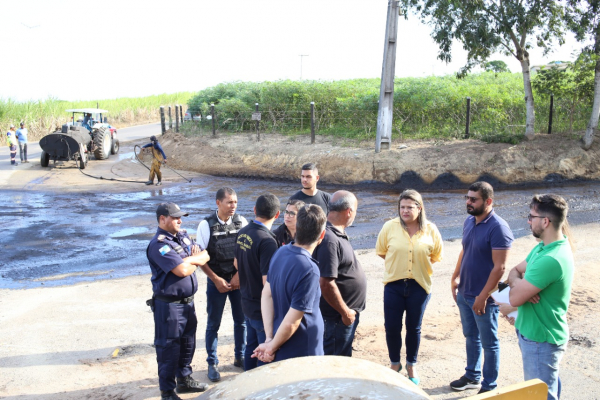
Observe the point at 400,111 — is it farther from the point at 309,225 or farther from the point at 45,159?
the point at 309,225

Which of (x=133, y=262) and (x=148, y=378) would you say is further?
(x=133, y=262)

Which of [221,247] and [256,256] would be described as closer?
[256,256]

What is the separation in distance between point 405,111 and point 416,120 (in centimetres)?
56

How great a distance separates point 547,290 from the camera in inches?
137

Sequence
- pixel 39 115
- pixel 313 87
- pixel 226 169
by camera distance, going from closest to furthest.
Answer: pixel 226 169, pixel 313 87, pixel 39 115

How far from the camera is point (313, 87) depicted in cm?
2281

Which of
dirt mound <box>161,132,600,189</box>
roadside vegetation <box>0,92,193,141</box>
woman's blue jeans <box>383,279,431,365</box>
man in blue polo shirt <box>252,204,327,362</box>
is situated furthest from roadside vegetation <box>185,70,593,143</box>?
man in blue polo shirt <box>252,204,327,362</box>

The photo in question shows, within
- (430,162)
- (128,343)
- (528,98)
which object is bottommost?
(128,343)

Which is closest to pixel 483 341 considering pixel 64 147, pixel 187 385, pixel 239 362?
pixel 239 362

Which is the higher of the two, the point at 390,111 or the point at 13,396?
the point at 390,111

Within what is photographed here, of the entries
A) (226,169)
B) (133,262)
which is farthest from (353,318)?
(226,169)

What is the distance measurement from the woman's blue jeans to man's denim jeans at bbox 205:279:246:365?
55.6 inches

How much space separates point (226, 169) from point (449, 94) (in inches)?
357

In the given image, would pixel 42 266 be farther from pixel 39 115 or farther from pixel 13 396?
pixel 39 115
